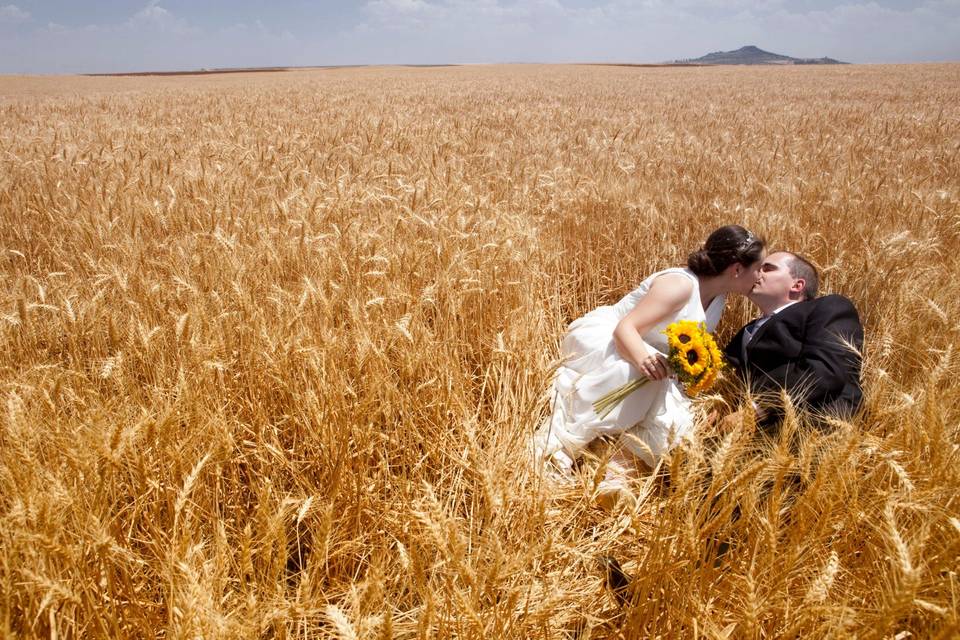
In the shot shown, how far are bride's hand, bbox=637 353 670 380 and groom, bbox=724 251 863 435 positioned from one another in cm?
29

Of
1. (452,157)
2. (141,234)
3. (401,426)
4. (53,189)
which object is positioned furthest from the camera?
(452,157)

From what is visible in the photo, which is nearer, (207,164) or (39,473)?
(39,473)

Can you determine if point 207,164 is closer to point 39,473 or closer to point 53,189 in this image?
point 53,189

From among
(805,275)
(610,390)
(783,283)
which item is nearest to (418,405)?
(610,390)

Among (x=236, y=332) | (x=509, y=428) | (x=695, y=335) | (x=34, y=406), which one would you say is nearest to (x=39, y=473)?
(x=34, y=406)

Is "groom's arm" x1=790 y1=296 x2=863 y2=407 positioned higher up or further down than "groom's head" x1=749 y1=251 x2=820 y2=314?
further down

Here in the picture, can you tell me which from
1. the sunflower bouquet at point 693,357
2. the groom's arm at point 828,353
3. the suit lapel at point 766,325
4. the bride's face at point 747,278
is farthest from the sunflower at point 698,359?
the bride's face at point 747,278

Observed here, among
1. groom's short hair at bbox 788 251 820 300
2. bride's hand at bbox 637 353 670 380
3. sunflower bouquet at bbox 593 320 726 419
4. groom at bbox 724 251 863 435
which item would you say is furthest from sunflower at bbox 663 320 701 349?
groom's short hair at bbox 788 251 820 300

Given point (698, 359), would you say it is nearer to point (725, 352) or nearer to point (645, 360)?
point (645, 360)

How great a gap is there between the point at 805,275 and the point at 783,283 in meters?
0.12

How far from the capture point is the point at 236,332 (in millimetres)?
1796

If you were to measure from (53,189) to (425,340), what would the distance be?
317 centimetres

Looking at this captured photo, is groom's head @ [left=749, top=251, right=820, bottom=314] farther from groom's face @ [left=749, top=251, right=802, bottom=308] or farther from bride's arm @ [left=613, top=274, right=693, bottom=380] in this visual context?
bride's arm @ [left=613, top=274, right=693, bottom=380]

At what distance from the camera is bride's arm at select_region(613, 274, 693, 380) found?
7.03 ft
